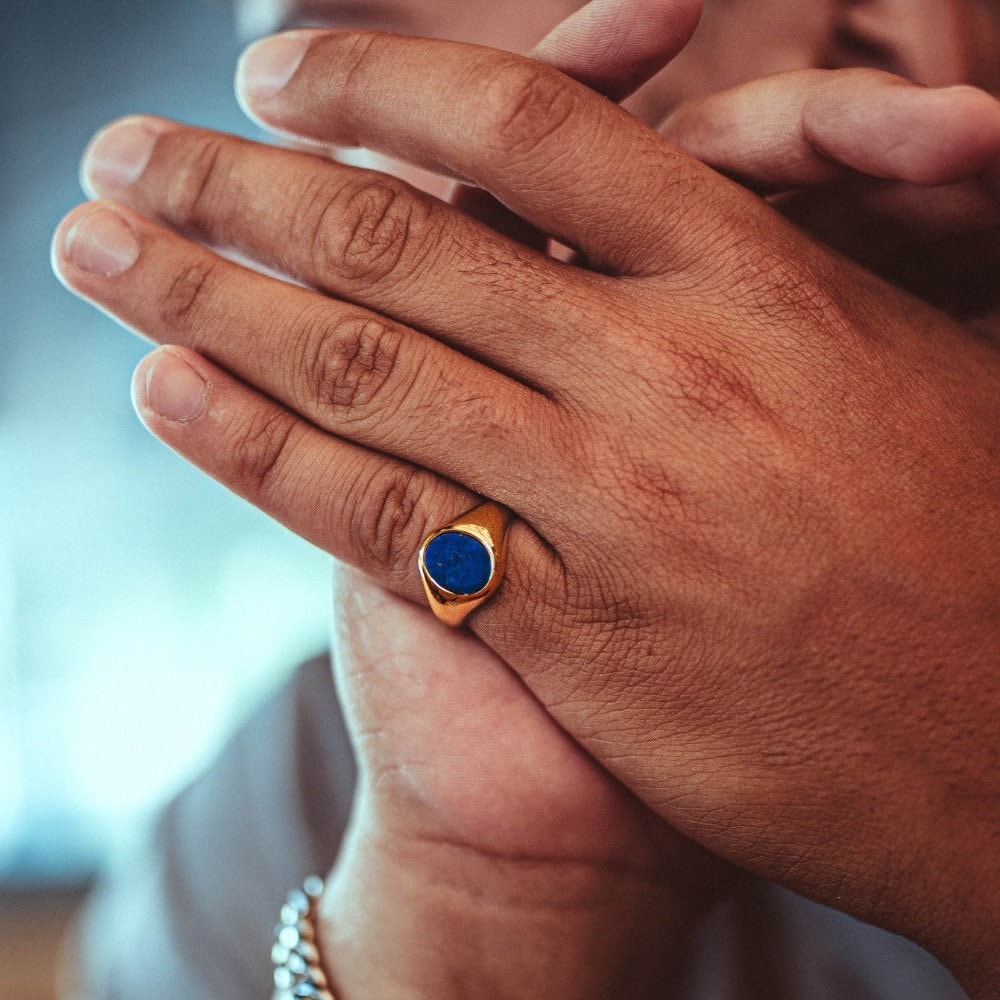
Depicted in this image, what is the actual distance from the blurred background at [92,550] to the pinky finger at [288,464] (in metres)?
1.81

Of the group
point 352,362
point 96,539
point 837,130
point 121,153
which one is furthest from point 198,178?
point 96,539

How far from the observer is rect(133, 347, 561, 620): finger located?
582 millimetres

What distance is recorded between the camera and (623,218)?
57 centimetres

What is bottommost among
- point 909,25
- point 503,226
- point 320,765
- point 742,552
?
point 320,765

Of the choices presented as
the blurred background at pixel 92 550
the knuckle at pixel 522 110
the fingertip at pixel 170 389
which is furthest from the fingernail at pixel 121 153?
the blurred background at pixel 92 550

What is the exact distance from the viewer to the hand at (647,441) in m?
0.53

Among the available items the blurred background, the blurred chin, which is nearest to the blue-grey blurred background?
the blurred background

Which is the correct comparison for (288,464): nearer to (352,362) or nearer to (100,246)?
(352,362)

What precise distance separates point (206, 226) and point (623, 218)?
301 mm

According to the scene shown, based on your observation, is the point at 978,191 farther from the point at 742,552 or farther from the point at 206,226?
the point at 206,226

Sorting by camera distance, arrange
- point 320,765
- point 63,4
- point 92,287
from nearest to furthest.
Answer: point 92,287 < point 320,765 < point 63,4

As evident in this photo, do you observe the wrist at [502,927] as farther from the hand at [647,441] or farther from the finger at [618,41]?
the finger at [618,41]

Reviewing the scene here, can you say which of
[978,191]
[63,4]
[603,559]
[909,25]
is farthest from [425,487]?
[63,4]

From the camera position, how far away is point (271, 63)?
648 millimetres
